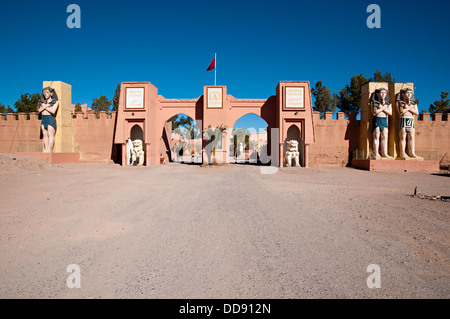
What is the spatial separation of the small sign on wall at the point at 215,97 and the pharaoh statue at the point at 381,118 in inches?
473

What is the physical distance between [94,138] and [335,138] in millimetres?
21824

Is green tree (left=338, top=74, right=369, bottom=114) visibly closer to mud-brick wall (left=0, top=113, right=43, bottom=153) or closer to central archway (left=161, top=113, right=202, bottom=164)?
central archway (left=161, top=113, right=202, bottom=164)

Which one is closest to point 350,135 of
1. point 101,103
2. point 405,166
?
point 405,166

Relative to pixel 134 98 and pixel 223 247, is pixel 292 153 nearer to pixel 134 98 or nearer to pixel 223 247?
pixel 134 98

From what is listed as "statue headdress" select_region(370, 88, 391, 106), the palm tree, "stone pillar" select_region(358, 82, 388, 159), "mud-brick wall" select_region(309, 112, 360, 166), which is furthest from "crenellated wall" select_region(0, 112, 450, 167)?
the palm tree

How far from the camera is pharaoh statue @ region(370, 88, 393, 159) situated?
18859 millimetres

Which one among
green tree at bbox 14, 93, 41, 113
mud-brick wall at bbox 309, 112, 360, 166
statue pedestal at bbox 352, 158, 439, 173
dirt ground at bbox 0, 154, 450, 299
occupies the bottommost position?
dirt ground at bbox 0, 154, 450, 299

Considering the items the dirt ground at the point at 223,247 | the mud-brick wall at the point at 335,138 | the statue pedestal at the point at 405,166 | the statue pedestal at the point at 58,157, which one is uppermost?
the mud-brick wall at the point at 335,138

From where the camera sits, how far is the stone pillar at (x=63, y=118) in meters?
20.8

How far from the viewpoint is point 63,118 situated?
21.3m

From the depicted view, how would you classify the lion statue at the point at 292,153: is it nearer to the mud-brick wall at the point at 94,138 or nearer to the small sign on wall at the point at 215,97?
the small sign on wall at the point at 215,97

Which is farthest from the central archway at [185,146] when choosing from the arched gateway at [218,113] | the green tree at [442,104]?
the green tree at [442,104]

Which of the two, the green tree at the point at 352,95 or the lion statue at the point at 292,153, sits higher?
Answer: the green tree at the point at 352,95

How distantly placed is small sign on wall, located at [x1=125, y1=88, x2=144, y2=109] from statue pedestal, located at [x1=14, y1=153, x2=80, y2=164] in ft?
21.3
